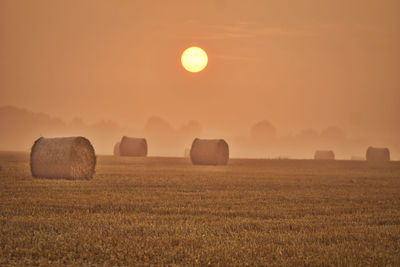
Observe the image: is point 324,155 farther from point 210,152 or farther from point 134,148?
point 210,152

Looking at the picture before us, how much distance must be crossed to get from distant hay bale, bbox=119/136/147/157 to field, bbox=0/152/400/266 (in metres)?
35.0

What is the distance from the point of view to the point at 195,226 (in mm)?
12617

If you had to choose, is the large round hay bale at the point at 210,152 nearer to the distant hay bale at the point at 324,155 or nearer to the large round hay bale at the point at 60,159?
the large round hay bale at the point at 60,159

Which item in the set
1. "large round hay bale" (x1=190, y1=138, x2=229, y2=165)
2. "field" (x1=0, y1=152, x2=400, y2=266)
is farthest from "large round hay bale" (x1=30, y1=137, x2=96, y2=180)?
"large round hay bale" (x1=190, y1=138, x2=229, y2=165)


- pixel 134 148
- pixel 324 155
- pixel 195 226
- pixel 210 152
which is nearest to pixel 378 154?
pixel 324 155

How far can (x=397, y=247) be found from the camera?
1088cm

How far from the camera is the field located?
9805 millimetres

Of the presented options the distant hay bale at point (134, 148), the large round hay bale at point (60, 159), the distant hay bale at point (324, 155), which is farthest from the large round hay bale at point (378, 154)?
the large round hay bale at point (60, 159)

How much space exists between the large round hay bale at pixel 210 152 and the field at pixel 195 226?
2125cm

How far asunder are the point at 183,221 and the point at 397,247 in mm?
5063

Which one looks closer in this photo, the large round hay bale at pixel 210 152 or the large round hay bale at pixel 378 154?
the large round hay bale at pixel 210 152

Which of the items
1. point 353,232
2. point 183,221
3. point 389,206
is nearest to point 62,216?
point 183,221

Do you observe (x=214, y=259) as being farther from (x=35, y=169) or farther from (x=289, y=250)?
(x=35, y=169)

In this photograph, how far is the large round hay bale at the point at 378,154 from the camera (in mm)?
57031
